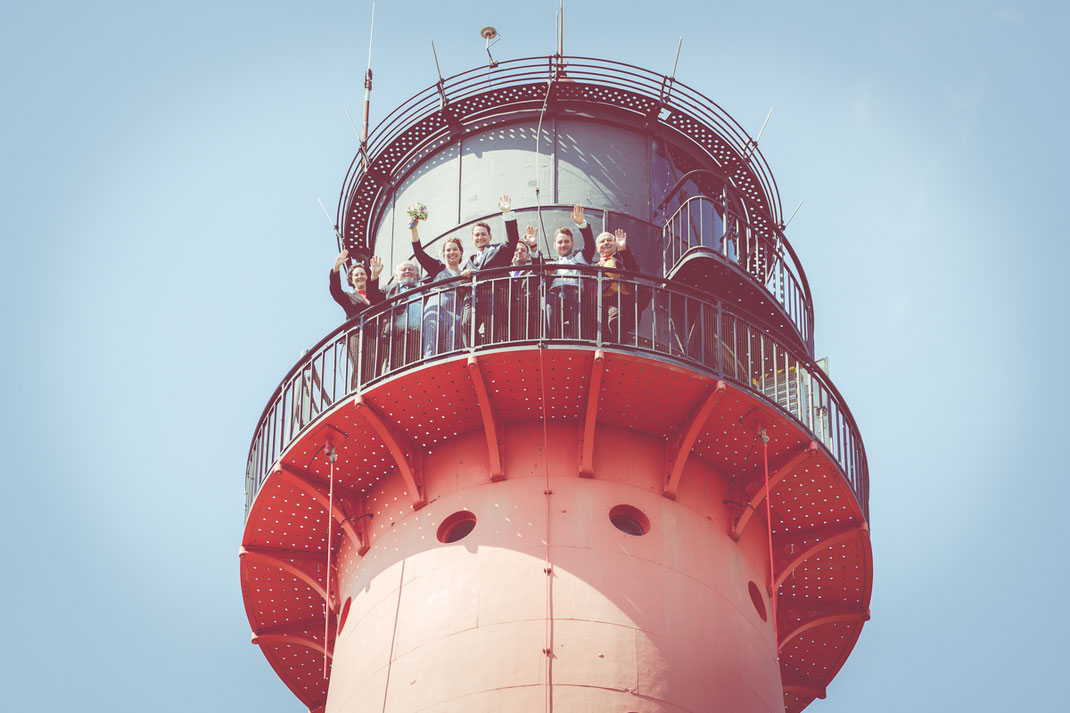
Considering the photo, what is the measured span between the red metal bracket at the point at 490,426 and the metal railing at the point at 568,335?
0.43m

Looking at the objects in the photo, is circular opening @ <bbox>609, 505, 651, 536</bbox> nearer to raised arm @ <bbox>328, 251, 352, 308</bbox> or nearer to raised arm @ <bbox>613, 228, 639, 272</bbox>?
raised arm @ <bbox>613, 228, 639, 272</bbox>

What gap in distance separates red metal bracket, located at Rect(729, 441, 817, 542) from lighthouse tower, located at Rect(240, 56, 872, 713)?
3cm

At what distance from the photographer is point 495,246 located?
877 inches

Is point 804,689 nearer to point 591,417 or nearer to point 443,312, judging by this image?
point 591,417

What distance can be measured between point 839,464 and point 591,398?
3823 millimetres

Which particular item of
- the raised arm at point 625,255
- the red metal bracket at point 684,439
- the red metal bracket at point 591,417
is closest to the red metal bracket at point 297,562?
the red metal bracket at point 591,417

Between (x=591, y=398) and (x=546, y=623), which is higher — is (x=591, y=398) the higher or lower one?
the higher one

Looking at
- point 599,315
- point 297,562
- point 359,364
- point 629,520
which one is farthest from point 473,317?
point 297,562

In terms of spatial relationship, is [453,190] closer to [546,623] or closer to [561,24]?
[561,24]

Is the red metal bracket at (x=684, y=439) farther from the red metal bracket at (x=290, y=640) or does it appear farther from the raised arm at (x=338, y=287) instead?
the red metal bracket at (x=290, y=640)

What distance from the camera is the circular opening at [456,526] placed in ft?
69.5

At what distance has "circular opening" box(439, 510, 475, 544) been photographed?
21.2m

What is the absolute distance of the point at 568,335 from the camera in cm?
2092

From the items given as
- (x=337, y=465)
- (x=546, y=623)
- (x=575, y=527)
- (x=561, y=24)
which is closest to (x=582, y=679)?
(x=546, y=623)
